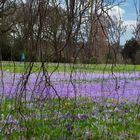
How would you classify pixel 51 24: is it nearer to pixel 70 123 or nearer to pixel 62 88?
pixel 70 123

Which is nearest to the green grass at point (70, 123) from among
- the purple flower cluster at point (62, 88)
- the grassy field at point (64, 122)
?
the grassy field at point (64, 122)

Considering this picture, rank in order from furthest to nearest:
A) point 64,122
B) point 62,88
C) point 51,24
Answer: point 62,88 < point 64,122 < point 51,24

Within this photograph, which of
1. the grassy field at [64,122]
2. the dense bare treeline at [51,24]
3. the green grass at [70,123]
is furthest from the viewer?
the green grass at [70,123]

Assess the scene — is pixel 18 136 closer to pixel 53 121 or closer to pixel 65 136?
pixel 65 136

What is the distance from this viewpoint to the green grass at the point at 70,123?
5.14 m

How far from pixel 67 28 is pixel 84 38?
0.61 m

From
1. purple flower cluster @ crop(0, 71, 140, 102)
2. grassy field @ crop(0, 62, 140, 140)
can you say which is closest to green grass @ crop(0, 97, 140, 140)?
grassy field @ crop(0, 62, 140, 140)

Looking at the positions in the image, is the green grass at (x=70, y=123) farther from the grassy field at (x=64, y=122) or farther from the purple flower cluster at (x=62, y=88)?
the purple flower cluster at (x=62, y=88)

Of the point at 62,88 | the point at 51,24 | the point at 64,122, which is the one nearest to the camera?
the point at 51,24

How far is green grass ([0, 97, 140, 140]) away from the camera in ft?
16.9

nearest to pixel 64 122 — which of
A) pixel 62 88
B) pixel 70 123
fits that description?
pixel 70 123

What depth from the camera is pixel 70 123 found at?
604 cm

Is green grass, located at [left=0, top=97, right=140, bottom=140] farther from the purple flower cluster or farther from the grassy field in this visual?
the purple flower cluster

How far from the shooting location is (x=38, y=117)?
680 cm
